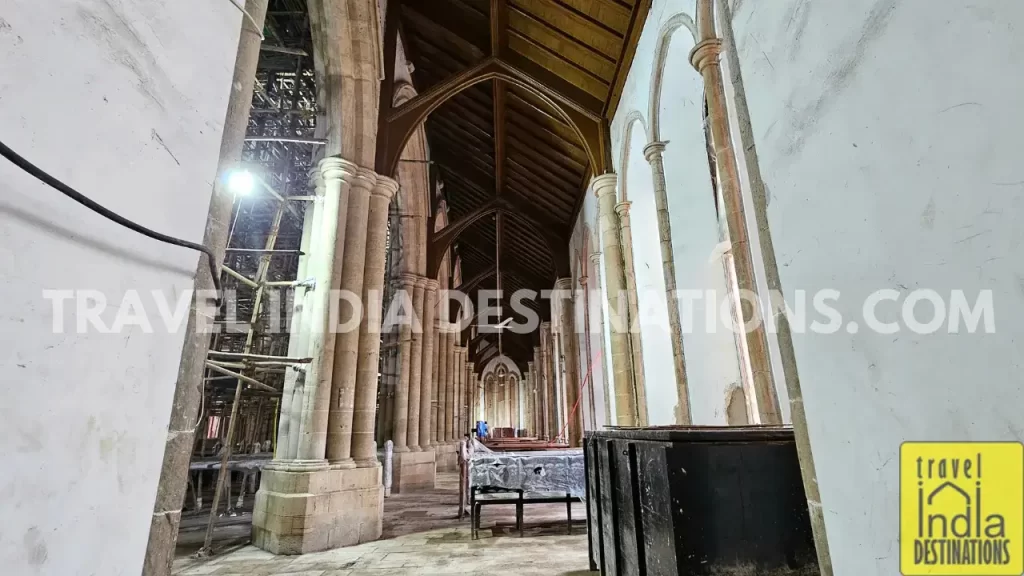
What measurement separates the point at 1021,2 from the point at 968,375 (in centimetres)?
63

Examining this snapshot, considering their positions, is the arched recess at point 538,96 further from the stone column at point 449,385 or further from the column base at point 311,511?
the stone column at point 449,385

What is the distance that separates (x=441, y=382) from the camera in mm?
12906

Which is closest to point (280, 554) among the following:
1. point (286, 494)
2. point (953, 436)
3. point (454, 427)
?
point (286, 494)

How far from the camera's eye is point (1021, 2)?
0.79 metres

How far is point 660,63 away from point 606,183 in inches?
77.4

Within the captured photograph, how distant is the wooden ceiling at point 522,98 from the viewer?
6293 mm

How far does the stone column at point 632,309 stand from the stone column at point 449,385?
7.78 meters

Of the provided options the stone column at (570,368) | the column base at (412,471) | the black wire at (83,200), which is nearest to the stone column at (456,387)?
the stone column at (570,368)

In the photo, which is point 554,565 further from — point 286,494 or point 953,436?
point 953,436

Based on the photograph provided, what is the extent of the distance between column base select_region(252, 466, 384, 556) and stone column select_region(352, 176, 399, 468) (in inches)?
13.1

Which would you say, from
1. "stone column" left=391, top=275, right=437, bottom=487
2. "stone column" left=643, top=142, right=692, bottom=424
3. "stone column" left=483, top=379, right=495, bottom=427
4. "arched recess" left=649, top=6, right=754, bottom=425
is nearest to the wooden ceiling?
"arched recess" left=649, top=6, right=754, bottom=425

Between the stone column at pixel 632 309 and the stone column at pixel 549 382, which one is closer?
the stone column at pixel 632 309

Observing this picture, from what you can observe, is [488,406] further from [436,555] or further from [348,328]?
[436,555]

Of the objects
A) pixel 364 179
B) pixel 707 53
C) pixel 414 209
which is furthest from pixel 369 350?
pixel 414 209
